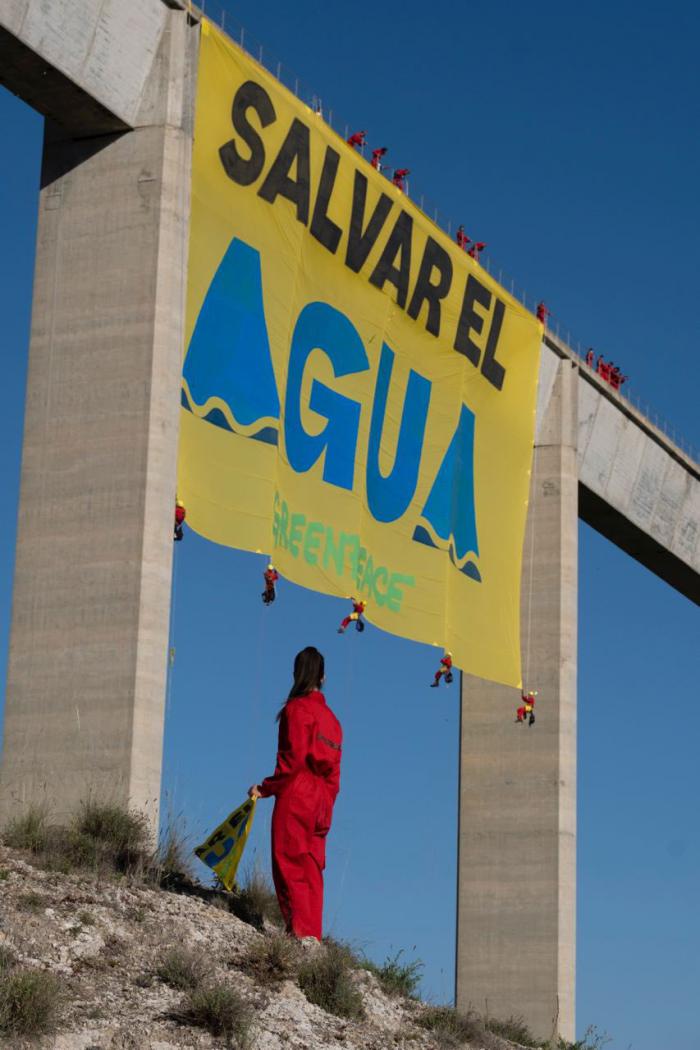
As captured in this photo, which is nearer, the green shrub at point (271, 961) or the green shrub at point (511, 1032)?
the green shrub at point (271, 961)

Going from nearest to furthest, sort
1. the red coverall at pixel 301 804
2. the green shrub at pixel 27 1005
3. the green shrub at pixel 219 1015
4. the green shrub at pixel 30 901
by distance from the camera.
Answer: the green shrub at pixel 27 1005 → the green shrub at pixel 219 1015 → the green shrub at pixel 30 901 → the red coverall at pixel 301 804

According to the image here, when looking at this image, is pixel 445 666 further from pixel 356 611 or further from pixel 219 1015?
pixel 219 1015

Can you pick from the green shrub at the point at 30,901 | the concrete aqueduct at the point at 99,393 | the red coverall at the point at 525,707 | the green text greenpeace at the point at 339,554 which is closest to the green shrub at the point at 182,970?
the green shrub at the point at 30,901

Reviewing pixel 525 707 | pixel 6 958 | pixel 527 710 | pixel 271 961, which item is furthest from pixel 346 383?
pixel 6 958

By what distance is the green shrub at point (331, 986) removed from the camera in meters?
12.6

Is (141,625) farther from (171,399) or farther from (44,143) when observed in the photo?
(44,143)

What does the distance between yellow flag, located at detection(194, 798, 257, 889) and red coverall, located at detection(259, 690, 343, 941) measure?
25.0 inches

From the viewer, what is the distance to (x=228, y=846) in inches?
560

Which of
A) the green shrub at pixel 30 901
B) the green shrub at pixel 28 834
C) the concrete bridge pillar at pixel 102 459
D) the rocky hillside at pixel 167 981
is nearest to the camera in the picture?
the rocky hillside at pixel 167 981

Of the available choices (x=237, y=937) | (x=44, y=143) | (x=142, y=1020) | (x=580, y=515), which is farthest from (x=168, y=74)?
(x=580, y=515)

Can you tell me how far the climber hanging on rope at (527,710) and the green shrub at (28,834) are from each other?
1151 centimetres

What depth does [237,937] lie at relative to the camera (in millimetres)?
13164

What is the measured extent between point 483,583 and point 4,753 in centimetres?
886

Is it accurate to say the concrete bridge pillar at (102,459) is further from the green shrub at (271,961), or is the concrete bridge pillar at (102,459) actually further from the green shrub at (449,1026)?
the green shrub at (449,1026)
